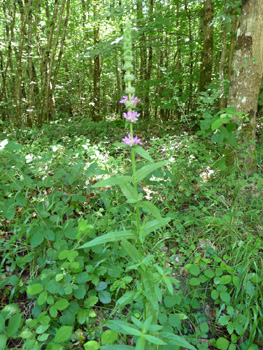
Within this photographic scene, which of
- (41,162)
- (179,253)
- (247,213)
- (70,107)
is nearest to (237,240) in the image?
(247,213)

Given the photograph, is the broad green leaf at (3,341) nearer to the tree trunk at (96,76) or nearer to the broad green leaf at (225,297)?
the broad green leaf at (225,297)

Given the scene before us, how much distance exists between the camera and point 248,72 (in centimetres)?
298

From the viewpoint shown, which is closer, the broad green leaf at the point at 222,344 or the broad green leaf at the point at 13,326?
the broad green leaf at the point at 13,326

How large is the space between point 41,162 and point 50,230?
1.08 m

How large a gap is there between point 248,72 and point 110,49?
3943 mm

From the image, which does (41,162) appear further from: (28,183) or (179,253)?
(179,253)

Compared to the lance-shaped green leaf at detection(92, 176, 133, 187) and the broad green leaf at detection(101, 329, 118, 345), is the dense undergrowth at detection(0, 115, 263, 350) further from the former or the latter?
the lance-shaped green leaf at detection(92, 176, 133, 187)

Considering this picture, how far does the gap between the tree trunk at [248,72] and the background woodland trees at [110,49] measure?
7 cm

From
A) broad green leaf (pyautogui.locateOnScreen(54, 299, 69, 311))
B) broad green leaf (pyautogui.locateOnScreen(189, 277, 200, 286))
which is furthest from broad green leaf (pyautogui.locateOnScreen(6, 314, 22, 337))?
broad green leaf (pyautogui.locateOnScreen(189, 277, 200, 286))

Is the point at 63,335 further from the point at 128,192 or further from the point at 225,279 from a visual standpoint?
the point at 225,279

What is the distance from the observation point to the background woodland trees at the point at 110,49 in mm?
5340

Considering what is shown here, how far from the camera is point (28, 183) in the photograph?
7.09ft

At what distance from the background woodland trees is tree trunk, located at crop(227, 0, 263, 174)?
0.23 feet

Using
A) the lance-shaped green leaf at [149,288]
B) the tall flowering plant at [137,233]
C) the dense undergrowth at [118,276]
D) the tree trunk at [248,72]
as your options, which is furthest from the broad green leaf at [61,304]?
the tree trunk at [248,72]
